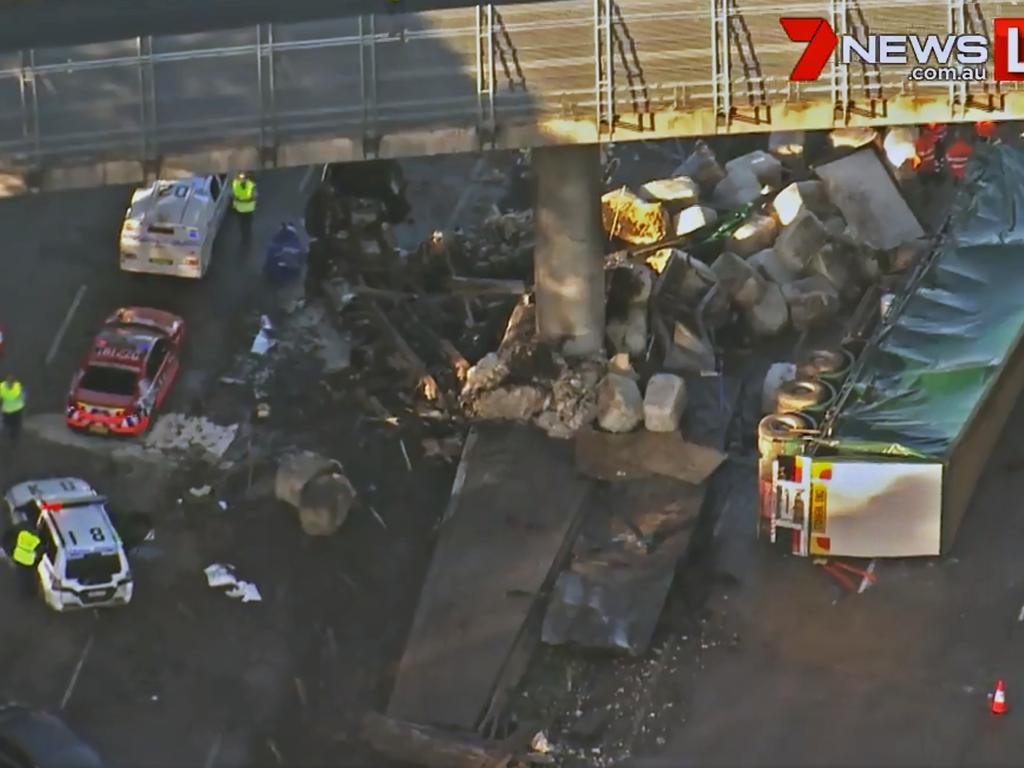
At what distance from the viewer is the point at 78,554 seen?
29766 mm

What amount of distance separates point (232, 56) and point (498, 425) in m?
6.56

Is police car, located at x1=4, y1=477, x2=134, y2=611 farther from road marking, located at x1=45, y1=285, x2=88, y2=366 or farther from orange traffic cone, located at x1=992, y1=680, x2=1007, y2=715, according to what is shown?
orange traffic cone, located at x1=992, y1=680, x2=1007, y2=715

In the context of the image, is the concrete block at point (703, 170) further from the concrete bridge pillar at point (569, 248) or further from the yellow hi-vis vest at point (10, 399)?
the yellow hi-vis vest at point (10, 399)

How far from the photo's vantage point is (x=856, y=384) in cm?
3192

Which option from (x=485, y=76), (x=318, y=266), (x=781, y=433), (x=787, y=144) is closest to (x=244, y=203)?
(x=318, y=266)

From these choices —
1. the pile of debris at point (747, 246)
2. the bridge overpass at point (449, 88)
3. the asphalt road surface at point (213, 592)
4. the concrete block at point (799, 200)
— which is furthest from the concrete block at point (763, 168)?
the asphalt road surface at point (213, 592)

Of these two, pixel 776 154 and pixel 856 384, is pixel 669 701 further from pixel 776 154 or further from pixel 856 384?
pixel 776 154

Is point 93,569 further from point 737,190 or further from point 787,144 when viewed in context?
point 787,144

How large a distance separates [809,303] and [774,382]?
9.40 ft

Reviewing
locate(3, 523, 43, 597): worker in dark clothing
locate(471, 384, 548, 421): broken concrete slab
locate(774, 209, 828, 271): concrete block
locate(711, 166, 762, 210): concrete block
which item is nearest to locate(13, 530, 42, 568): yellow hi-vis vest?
locate(3, 523, 43, 597): worker in dark clothing

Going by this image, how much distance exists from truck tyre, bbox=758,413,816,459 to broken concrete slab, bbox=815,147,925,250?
7.61 meters

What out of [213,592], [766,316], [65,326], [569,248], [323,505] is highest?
[569,248]

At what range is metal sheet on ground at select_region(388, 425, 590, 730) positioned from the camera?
1110 inches

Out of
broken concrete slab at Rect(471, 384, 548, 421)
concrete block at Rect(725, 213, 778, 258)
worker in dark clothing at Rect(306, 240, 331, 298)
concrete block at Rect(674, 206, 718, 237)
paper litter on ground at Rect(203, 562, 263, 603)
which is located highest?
concrete block at Rect(674, 206, 718, 237)
